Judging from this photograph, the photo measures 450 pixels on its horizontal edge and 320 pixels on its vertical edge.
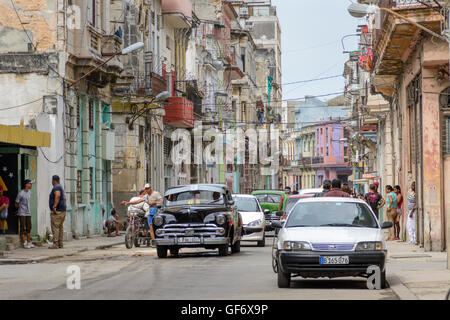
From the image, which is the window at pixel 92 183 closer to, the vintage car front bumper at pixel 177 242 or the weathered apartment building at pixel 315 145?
the vintage car front bumper at pixel 177 242

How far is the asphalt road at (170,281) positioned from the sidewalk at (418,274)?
0.44m

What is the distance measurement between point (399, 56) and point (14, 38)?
1182 cm

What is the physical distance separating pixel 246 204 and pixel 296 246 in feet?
52.5

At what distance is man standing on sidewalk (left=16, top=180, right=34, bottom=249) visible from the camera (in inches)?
1043

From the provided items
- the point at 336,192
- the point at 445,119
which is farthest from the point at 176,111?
the point at 336,192

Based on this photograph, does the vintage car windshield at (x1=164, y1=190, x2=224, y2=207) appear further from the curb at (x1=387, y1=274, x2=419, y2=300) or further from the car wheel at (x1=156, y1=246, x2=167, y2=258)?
the curb at (x1=387, y1=274, x2=419, y2=300)

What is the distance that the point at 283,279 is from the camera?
15383 mm

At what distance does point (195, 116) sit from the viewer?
55.2 meters

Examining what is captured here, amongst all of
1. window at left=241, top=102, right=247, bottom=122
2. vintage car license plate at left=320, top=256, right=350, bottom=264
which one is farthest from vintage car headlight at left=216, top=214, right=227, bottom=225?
window at left=241, top=102, right=247, bottom=122

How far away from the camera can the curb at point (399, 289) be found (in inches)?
537

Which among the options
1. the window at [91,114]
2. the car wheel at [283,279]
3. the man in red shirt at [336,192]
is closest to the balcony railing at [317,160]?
the window at [91,114]

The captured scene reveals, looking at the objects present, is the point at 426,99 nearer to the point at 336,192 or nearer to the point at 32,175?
the point at 336,192

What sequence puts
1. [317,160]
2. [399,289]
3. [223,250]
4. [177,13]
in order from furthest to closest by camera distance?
1. [317,160]
2. [177,13]
3. [223,250]
4. [399,289]
